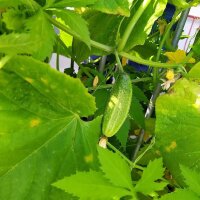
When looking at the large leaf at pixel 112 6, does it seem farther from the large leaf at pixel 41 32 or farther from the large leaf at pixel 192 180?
the large leaf at pixel 192 180

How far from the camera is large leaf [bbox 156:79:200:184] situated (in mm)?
652

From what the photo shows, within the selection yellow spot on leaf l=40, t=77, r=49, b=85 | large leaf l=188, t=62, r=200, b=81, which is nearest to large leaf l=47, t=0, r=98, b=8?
yellow spot on leaf l=40, t=77, r=49, b=85

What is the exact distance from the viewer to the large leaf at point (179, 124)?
2.14 ft

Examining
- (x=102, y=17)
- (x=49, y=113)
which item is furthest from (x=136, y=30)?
(x=49, y=113)

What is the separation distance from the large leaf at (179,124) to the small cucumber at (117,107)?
0.20 feet

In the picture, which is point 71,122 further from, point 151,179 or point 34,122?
point 151,179

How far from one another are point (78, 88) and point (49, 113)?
87mm

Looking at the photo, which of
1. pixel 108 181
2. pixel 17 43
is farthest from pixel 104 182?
pixel 17 43

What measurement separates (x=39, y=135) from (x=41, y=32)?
156 mm

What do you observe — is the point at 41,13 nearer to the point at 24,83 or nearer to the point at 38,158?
the point at 24,83

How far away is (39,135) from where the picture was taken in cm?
62

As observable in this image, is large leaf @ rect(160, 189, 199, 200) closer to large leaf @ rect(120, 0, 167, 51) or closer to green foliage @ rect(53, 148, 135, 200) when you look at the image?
green foliage @ rect(53, 148, 135, 200)

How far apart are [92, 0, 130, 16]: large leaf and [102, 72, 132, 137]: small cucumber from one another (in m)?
0.10

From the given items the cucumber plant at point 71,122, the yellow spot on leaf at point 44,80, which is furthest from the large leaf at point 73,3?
the yellow spot on leaf at point 44,80
